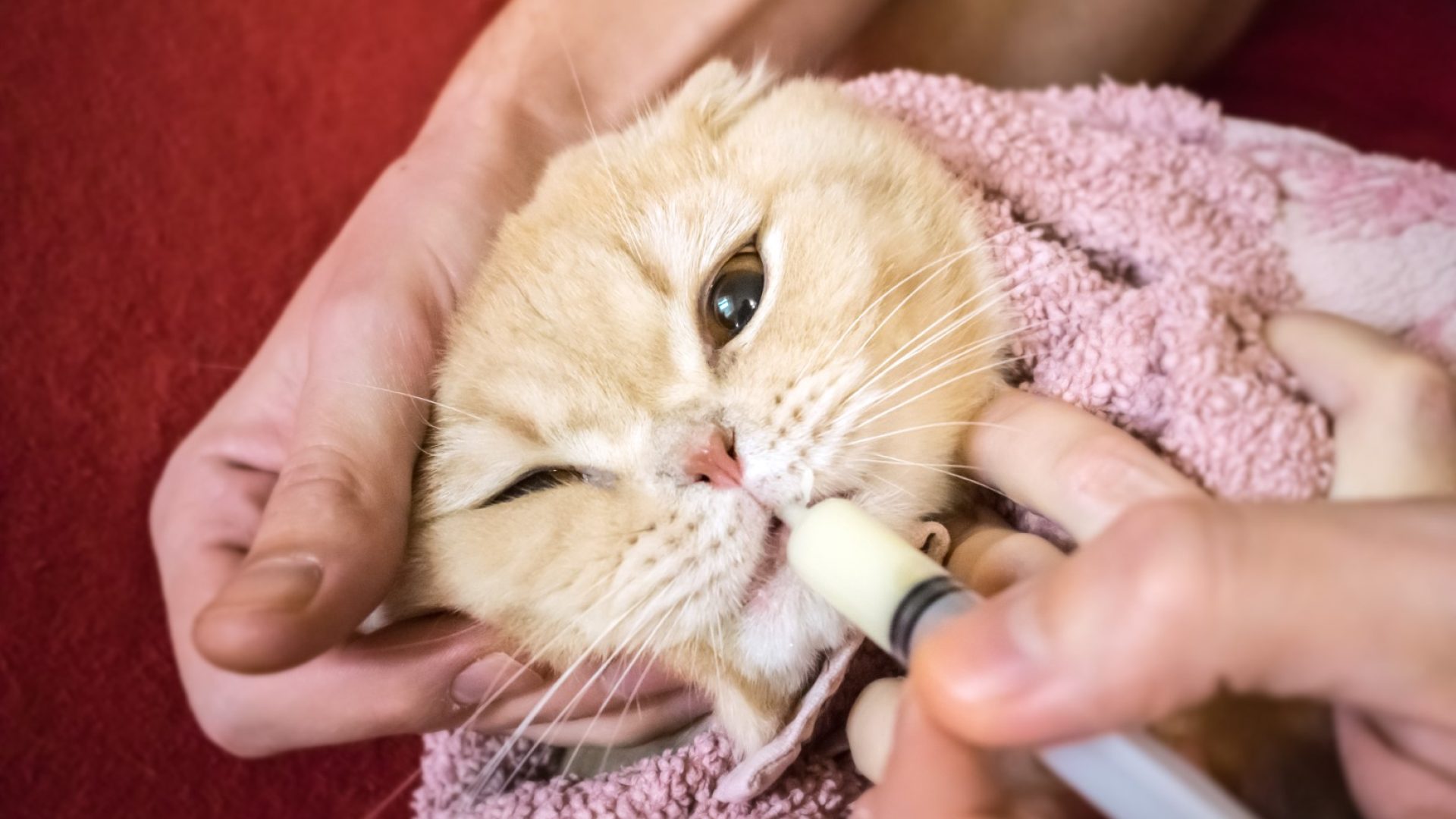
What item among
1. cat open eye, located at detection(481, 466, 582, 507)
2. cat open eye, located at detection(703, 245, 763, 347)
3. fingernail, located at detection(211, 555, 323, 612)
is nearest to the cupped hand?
fingernail, located at detection(211, 555, 323, 612)

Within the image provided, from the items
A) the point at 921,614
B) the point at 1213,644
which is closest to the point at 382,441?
the point at 921,614

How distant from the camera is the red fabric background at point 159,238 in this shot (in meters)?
1.53

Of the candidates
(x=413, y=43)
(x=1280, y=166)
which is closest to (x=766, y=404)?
(x=1280, y=166)

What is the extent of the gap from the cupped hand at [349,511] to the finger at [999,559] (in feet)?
1.22

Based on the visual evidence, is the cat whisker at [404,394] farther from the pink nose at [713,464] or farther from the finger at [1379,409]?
the finger at [1379,409]

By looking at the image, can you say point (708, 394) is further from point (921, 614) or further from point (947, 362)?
point (921, 614)

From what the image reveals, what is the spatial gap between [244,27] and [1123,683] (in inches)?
83.5

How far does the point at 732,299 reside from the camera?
3.34ft

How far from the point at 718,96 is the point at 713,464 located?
62cm

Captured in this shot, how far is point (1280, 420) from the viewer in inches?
32.9

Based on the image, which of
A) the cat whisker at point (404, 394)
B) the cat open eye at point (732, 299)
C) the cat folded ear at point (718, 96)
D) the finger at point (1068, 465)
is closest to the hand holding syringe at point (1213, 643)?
the finger at point (1068, 465)

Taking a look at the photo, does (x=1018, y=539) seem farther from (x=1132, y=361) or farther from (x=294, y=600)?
(x=294, y=600)

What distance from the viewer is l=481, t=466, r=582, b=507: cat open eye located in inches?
40.9

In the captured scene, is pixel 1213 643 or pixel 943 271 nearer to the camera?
pixel 1213 643
